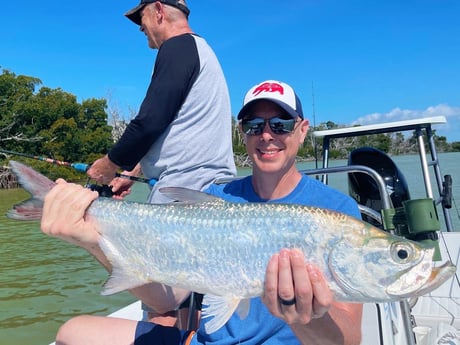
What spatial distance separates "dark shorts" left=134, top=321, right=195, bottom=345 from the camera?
9.97 feet

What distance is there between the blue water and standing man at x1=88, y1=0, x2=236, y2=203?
5262 millimetres

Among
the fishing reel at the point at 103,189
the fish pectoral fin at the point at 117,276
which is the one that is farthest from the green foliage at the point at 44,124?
the fish pectoral fin at the point at 117,276

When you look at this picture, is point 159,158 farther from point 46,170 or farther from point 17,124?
point 17,124

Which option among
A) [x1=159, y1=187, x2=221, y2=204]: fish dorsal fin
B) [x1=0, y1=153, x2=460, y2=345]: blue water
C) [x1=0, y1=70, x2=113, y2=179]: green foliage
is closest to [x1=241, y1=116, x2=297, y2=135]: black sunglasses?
[x1=159, y1=187, x2=221, y2=204]: fish dorsal fin

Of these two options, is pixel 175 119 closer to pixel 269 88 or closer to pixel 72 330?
pixel 269 88

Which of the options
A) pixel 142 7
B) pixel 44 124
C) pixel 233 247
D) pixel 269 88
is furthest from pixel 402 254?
pixel 44 124

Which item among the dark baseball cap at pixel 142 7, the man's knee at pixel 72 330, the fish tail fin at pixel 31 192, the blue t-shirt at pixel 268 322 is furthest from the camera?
the dark baseball cap at pixel 142 7

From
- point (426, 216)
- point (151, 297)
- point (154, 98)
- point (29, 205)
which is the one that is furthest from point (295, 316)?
point (154, 98)

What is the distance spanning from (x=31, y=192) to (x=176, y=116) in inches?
50.8

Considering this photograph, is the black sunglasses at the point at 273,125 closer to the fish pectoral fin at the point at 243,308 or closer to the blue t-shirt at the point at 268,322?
the blue t-shirt at the point at 268,322

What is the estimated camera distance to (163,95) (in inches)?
136

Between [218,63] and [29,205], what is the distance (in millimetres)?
1942

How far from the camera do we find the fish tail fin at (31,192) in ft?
8.92

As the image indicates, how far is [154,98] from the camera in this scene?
135 inches
